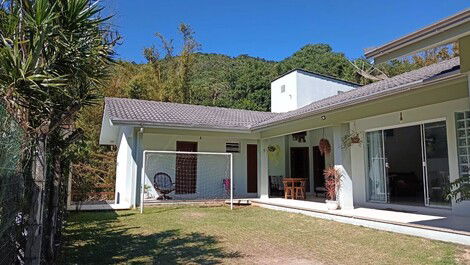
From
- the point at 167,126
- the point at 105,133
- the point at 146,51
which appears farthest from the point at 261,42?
the point at 167,126

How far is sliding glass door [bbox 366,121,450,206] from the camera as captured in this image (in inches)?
382

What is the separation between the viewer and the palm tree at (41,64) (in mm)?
3805

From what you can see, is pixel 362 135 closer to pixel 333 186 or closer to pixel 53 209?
pixel 333 186

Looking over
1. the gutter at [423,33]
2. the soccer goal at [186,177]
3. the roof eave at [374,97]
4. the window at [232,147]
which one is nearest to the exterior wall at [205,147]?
the soccer goal at [186,177]

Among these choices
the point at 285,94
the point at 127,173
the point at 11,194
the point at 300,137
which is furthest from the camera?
the point at 285,94

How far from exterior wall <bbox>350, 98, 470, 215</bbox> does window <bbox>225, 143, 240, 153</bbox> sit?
6.50m

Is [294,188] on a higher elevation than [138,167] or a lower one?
lower

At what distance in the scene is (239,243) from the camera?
7301 millimetres

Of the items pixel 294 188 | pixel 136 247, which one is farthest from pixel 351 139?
Answer: pixel 136 247

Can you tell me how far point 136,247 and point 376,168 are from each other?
8.13 m

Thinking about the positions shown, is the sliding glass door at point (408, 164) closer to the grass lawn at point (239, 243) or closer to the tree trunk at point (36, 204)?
the grass lawn at point (239, 243)

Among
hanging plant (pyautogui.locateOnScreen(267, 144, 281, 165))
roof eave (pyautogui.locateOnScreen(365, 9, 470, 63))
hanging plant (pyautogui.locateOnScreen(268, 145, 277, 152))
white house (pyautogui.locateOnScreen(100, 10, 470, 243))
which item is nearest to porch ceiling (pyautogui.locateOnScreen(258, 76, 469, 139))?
white house (pyautogui.locateOnScreen(100, 10, 470, 243))

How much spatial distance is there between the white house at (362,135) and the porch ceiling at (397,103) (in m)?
0.02

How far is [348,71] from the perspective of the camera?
3509cm
